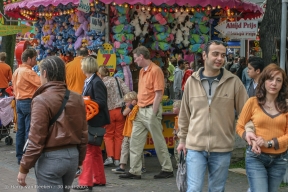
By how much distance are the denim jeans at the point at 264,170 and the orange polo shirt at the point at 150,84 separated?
345cm

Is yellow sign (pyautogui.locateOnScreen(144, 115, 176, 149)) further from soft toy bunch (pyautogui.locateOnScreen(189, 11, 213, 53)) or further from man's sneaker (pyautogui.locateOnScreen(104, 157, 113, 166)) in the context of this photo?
soft toy bunch (pyautogui.locateOnScreen(189, 11, 213, 53))

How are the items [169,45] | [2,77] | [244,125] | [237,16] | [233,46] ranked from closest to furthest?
[244,125] < [169,45] < [237,16] < [2,77] < [233,46]

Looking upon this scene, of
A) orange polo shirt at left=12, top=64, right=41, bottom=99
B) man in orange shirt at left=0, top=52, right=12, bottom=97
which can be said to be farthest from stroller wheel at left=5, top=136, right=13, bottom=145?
orange polo shirt at left=12, top=64, right=41, bottom=99

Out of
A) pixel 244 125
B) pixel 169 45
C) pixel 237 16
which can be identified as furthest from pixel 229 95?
pixel 237 16

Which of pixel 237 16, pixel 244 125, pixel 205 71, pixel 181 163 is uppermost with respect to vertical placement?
pixel 237 16

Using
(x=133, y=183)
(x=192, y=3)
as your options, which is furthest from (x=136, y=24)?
(x=133, y=183)

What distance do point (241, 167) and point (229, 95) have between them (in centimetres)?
467

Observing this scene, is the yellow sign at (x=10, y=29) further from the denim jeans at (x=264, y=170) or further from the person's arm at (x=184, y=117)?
the denim jeans at (x=264, y=170)

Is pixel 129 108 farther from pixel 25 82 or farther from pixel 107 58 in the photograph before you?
pixel 25 82

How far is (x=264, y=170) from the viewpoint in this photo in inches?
210

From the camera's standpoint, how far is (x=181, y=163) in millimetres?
5801

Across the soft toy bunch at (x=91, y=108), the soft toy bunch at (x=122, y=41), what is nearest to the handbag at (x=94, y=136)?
the soft toy bunch at (x=91, y=108)

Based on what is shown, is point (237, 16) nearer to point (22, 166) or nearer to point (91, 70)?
point (91, 70)

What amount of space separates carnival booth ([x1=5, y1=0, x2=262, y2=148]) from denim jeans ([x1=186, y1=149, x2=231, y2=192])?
15.8 ft
